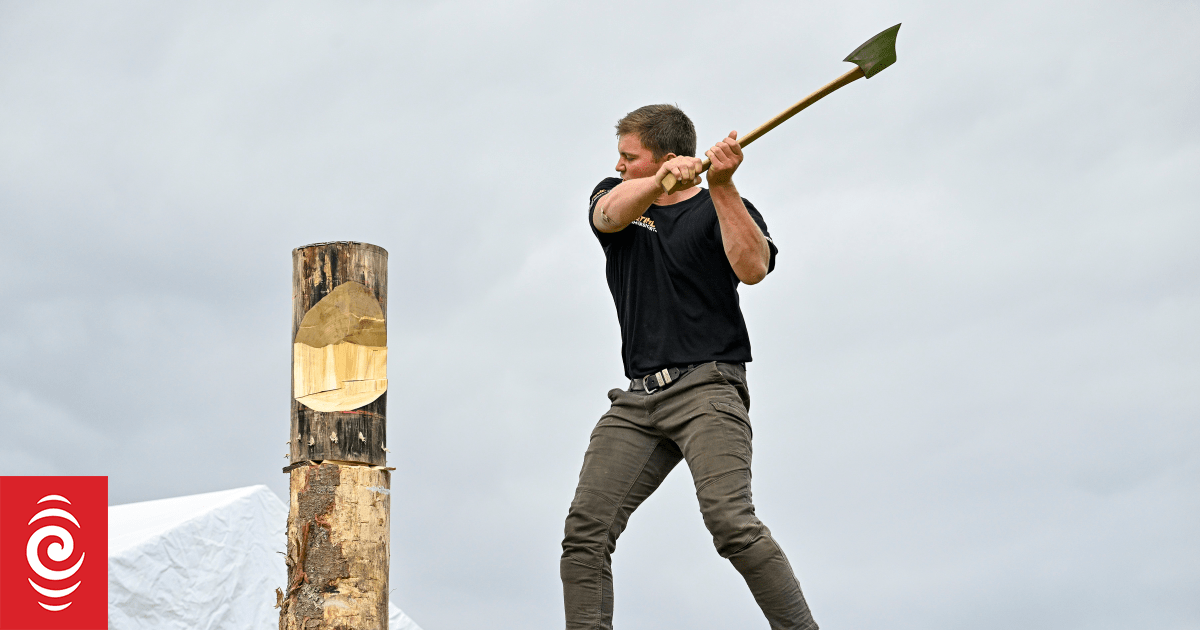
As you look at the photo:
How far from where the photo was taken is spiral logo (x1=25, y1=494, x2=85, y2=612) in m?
7.30

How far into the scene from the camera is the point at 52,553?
736cm

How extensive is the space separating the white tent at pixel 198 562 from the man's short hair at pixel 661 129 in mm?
6588

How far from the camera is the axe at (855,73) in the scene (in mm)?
3412

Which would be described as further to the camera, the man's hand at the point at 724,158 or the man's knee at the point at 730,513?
the man's hand at the point at 724,158

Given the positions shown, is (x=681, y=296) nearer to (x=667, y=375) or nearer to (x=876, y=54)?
(x=667, y=375)

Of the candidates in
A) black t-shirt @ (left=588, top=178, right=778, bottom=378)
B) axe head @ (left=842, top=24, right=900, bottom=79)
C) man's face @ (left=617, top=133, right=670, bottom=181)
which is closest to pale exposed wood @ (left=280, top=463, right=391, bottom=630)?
black t-shirt @ (left=588, top=178, right=778, bottom=378)

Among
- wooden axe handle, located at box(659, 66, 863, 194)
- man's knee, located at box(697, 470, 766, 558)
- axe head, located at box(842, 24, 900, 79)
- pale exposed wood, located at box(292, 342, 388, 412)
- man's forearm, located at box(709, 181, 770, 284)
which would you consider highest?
axe head, located at box(842, 24, 900, 79)

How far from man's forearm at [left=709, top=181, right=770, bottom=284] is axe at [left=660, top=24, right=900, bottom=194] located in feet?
0.38

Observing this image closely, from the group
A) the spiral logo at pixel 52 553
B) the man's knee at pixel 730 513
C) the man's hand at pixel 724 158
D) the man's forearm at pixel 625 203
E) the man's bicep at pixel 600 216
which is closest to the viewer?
the man's knee at pixel 730 513

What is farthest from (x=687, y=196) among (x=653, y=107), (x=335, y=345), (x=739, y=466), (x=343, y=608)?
Answer: (x=343, y=608)

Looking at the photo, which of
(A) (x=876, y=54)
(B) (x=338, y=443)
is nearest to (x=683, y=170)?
(A) (x=876, y=54)

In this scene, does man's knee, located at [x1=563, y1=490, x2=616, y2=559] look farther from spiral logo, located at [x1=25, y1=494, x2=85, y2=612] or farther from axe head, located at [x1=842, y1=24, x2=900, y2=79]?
spiral logo, located at [x1=25, y1=494, x2=85, y2=612]

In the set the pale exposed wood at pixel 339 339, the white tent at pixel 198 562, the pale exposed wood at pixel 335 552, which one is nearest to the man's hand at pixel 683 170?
the pale exposed wood at pixel 339 339

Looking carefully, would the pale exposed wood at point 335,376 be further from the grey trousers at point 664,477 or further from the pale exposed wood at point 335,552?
the grey trousers at point 664,477
